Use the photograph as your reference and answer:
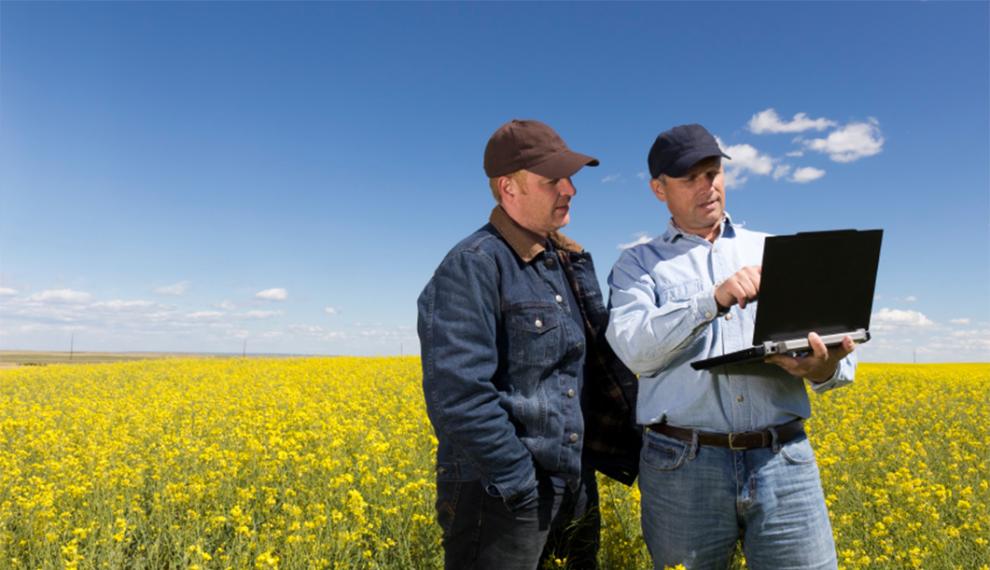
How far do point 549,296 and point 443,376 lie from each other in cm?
46

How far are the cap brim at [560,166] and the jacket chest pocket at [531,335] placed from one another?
1.37 ft

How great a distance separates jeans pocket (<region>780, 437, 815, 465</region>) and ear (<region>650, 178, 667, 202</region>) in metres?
0.86

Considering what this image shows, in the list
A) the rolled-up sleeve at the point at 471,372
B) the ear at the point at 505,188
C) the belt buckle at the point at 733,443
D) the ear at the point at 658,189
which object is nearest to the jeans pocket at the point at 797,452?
the belt buckle at the point at 733,443

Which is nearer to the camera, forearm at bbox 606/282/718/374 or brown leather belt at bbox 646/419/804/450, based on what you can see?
forearm at bbox 606/282/718/374

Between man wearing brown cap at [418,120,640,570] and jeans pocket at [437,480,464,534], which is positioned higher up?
man wearing brown cap at [418,120,640,570]

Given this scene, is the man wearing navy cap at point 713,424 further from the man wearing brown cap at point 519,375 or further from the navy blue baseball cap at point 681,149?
the man wearing brown cap at point 519,375

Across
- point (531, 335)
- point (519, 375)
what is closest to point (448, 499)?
point (519, 375)

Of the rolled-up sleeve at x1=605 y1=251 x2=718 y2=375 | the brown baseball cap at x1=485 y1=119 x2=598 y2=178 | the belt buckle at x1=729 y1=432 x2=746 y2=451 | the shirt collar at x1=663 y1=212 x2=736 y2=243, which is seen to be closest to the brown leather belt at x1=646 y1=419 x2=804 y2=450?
the belt buckle at x1=729 y1=432 x2=746 y2=451

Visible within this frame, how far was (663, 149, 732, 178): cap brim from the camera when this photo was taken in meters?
1.95

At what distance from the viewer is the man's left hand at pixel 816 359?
168cm

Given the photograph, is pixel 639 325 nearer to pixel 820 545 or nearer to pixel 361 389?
pixel 820 545

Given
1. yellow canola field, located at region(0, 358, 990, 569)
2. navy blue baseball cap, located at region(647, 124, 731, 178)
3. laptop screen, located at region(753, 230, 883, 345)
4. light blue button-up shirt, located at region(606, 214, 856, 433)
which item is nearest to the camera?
laptop screen, located at region(753, 230, 883, 345)

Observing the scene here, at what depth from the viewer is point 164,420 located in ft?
22.7

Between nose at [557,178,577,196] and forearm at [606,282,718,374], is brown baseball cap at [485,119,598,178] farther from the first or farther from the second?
forearm at [606,282,718,374]
